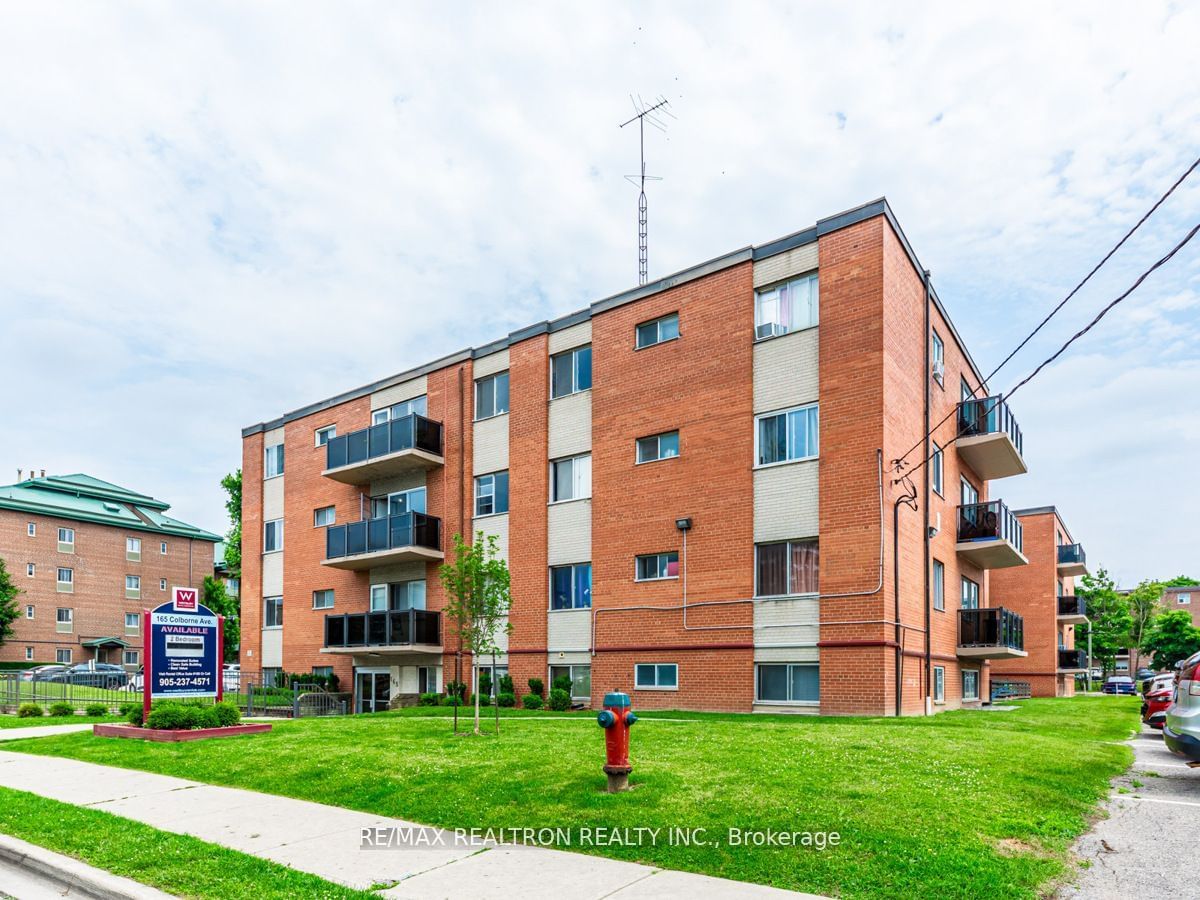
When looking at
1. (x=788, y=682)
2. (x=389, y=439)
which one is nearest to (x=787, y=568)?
(x=788, y=682)

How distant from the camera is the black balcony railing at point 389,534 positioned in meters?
28.5

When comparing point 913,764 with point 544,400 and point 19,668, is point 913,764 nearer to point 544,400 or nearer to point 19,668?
point 544,400

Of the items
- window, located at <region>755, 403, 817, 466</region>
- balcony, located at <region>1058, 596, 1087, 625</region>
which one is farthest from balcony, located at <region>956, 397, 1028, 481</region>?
balcony, located at <region>1058, 596, 1087, 625</region>

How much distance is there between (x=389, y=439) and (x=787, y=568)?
45.2 ft

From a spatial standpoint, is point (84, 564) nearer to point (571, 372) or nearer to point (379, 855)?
point (571, 372)

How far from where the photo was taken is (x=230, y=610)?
225ft

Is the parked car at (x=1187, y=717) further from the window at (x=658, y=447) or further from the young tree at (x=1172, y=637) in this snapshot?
the young tree at (x=1172, y=637)

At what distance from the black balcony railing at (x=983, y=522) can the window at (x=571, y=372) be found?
11.1m

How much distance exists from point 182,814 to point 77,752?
20.6ft

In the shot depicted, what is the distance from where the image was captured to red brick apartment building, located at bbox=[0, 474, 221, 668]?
197ft

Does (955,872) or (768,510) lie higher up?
(768,510)

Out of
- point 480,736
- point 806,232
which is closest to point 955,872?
→ point 480,736

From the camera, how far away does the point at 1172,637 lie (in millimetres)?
78562

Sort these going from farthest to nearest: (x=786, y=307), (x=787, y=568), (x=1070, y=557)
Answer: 1. (x=1070, y=557)
2. (x=786, y=307)
3. (x=787, y=568)
